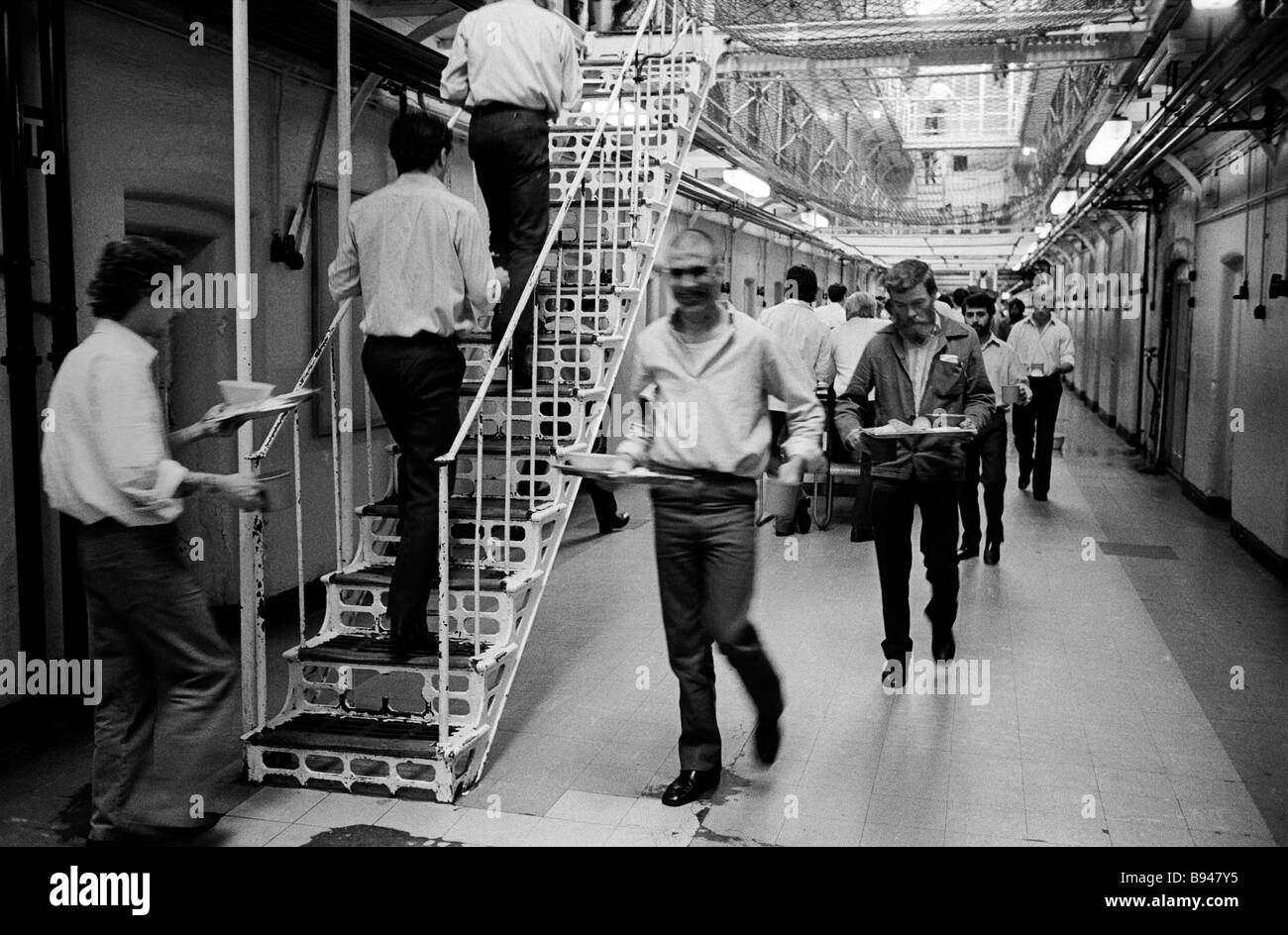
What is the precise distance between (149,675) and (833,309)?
785 cm

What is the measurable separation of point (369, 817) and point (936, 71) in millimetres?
6780

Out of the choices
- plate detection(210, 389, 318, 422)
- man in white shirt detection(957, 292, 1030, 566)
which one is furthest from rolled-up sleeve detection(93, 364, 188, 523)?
man in white shirt detection(957, 292, 1030, 566)

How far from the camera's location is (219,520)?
6.35m

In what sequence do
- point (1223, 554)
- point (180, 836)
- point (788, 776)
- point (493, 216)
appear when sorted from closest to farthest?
point (180, 836) < point (788, 776) < point (493, 216) < point (1223, 554)

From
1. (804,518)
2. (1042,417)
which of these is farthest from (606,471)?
(1042,417)

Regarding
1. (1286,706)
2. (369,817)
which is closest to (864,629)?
(1286,706)

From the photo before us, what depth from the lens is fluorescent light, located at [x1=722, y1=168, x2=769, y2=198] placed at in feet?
36.3

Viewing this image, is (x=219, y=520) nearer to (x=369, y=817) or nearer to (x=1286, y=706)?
(x=369, y=817)

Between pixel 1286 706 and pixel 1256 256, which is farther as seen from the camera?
pixel 1256 256

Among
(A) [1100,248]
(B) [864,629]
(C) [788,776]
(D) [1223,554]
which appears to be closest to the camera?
(C) [788,776]

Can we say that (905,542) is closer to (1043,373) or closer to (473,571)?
(473,571)

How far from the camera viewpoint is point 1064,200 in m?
13.8

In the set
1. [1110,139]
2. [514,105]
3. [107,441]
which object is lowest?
[107,441]
